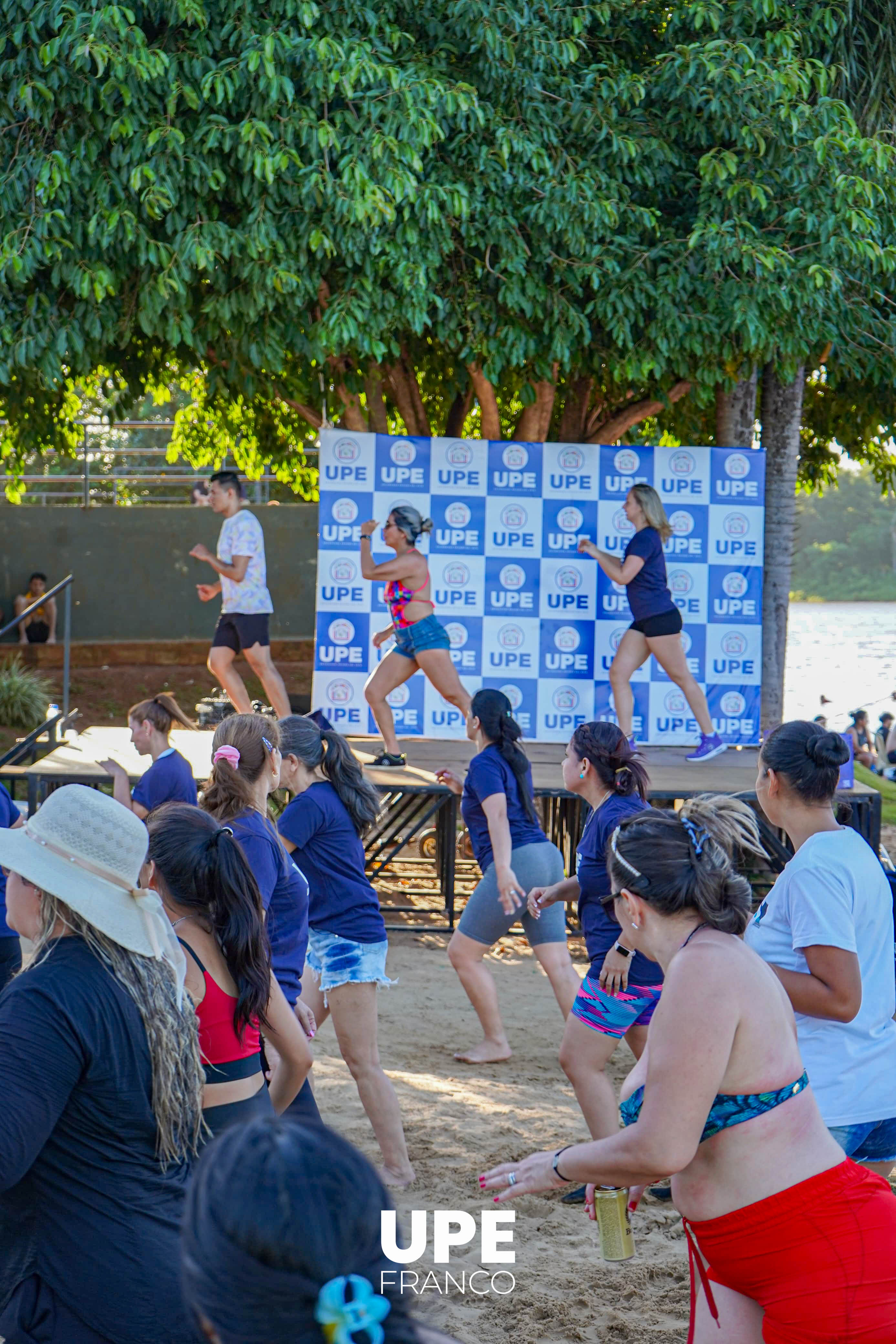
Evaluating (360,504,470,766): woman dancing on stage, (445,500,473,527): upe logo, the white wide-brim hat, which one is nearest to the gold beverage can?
the white wide-brim hat

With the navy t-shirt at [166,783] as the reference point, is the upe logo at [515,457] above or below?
above

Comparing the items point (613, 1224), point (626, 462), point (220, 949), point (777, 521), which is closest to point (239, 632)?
point (626, 462)

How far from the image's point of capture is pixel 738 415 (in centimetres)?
1077

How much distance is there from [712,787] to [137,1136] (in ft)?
21.5

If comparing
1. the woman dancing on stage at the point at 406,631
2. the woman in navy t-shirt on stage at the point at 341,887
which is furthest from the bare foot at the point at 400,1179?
the woman dancing on stage at the point at 406,631

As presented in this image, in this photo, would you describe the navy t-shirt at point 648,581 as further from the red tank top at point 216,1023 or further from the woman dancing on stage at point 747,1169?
the woman dancing on stage at point 747,1169

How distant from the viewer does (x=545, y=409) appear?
10.8 m

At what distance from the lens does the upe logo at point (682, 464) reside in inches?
395

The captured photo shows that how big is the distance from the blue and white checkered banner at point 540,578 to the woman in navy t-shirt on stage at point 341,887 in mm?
5201

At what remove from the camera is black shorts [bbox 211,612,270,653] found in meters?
9.24

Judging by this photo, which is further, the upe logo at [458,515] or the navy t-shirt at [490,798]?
the upe logo at [458,515]

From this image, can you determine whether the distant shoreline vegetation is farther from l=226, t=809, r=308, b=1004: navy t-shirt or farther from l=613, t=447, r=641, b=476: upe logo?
l=226, t=809, r=308, b=1004: navy t-shirt

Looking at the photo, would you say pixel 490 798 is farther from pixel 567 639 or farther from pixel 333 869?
pixel 567 639

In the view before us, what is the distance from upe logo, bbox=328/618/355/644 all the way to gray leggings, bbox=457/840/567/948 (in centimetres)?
417
